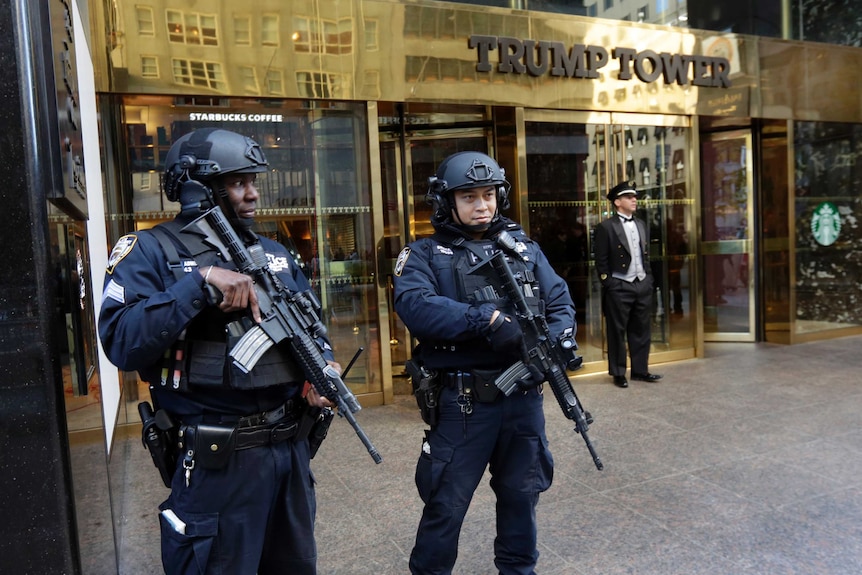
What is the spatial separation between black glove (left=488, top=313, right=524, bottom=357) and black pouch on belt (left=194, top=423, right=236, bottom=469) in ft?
3.71

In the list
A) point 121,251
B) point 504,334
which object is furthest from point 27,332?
point 504,334

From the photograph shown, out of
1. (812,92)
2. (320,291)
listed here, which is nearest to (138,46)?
A: (320,291)

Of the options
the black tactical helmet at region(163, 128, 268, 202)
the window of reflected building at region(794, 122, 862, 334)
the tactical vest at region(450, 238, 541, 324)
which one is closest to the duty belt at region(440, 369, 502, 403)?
the tactical vest at region(450, 238, 541, 324)

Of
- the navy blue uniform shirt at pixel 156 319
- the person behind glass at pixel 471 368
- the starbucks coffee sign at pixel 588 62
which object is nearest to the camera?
the navy blue uniform shirt at pixel 156 319

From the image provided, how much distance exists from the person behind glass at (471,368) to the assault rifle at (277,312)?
0.70m

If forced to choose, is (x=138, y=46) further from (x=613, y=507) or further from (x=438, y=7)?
(x=613, y=507)

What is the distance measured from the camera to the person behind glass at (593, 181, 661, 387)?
7.22 meters

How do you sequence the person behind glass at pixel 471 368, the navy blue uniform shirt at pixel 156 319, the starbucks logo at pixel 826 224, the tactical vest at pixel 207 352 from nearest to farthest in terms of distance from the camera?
1. the navy blue uniform shirt at pixel 156 319
2. the tactical vest at pixel 207 352
3. the person behind glass at pixel 471 368
4. the starbucks logo at pixel 826 224

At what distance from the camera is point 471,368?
2.99 metres

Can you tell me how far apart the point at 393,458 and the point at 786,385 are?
4341 millimetres

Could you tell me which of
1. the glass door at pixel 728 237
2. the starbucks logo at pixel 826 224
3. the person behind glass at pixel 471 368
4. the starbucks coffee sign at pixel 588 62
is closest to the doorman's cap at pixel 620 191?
the starbucks coffee sign at pixel 588 62

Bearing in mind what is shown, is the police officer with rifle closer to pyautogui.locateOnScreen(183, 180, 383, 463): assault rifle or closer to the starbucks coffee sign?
pyautogui.locateOnScreen(183, 180, 383, 463): assault rifle

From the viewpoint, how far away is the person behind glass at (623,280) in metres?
7.22

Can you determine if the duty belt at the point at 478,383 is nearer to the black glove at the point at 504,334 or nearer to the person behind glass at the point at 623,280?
the black glove at the point at 504,334
